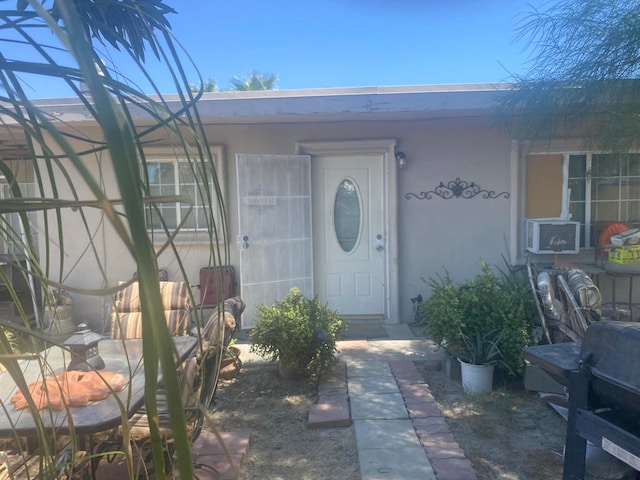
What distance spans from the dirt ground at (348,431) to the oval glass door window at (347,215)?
2623 millimetres

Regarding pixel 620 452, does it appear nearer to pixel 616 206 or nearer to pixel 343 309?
pixel 343 309

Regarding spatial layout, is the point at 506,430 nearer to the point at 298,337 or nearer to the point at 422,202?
the point at 298,337

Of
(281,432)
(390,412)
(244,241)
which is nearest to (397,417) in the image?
(390,412)

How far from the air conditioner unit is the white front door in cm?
201

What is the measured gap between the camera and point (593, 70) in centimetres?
378

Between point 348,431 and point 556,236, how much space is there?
13.1ft

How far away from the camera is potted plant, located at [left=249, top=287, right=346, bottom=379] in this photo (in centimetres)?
427

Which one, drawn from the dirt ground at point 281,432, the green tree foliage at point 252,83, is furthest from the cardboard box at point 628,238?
the green tree foliage at point 252,83

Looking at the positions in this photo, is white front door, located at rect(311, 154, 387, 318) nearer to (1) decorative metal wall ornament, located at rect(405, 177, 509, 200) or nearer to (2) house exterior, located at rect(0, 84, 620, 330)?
(2) house exterior, located at rect(0, 84, 620, 330)

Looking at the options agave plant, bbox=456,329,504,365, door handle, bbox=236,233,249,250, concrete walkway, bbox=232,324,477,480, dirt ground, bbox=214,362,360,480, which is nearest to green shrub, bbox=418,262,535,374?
agave plant, bbox=456,329,504,365

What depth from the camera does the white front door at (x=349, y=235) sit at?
6.66 meters

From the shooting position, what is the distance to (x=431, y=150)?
6.42 m

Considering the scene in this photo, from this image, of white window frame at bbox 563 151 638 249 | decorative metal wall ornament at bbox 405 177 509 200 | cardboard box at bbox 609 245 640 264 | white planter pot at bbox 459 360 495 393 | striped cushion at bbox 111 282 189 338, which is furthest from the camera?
decorative metal wall ornament at bbox 405 177 509 200

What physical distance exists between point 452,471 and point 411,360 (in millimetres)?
2080
